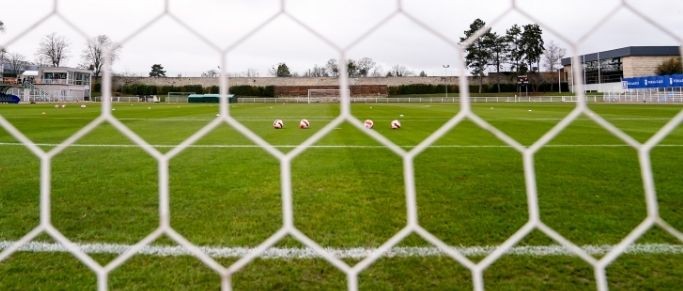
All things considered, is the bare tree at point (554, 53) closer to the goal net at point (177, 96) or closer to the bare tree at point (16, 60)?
the bare tree at point (16, 60)

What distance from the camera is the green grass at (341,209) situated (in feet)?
4.15

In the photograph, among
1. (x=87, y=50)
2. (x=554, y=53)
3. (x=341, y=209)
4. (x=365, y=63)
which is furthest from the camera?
(x=554, y=53)

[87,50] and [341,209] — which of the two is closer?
[87,50]

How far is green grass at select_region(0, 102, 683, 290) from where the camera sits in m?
1.26

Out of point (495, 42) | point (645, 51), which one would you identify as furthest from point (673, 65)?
point (495, 42)

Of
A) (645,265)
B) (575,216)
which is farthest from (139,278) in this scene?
(575,216)

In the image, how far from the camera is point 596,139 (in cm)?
456

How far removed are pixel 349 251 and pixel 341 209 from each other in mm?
474

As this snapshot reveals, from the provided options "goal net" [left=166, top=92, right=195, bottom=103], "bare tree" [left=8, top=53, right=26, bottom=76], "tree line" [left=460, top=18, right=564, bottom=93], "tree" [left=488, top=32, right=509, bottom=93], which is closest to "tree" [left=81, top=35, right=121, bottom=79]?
"bare tree" [left=8, top=53, right=26, bottom=76]

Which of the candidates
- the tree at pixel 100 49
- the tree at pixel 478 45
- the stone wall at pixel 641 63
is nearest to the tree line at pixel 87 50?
the tree at pixel 100 49

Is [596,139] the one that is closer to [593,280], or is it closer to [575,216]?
[575,216]

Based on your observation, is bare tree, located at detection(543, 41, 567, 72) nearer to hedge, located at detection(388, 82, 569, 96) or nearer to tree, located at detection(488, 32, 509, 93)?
tree, located at detection(488, 32, 509, 93)

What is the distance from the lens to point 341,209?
6.30ft

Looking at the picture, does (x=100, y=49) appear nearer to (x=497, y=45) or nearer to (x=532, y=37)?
(x=497, y=45)
